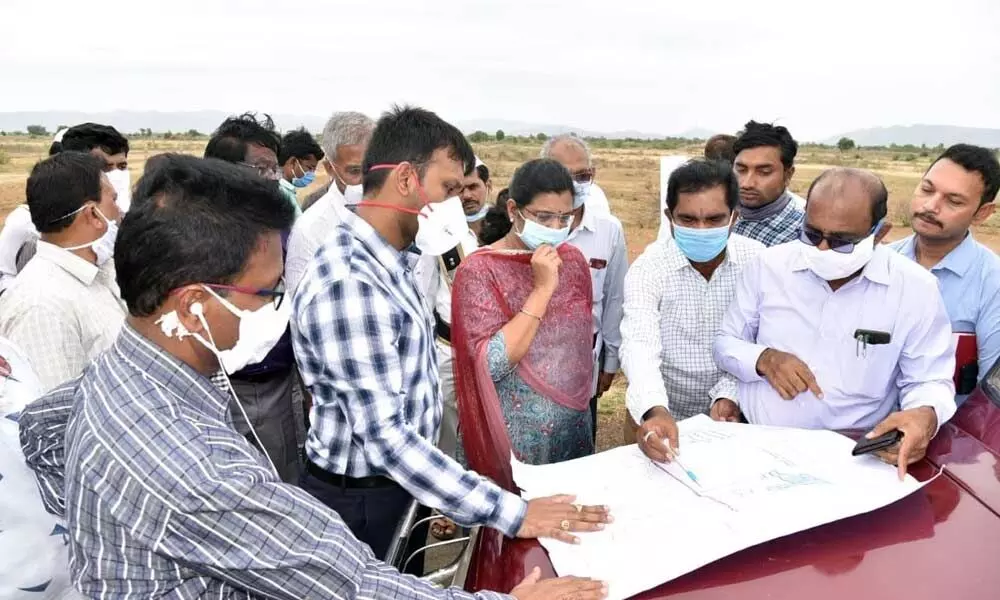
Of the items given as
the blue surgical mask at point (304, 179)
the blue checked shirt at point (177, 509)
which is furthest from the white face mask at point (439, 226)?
the blue surgical mask at point (304, 179)

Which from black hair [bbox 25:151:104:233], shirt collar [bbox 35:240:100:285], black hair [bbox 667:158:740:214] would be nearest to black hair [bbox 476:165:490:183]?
black hair [bbox 667:158:740:214]

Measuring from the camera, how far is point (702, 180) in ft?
9.26

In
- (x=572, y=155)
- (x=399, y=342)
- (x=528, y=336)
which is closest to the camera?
(x=399, y=342)

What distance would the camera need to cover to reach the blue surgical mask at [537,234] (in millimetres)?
2840

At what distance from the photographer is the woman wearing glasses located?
243 centimetres

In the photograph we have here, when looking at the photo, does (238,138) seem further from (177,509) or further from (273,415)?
(177,509)

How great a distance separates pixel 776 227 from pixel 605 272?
3.33 ft

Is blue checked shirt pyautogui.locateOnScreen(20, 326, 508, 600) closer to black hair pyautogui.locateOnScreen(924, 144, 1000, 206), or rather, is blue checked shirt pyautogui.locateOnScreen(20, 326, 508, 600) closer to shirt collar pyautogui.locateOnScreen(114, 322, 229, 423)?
shirt collar pyautogui.locateOnScreen(114, 322, 229, 423)

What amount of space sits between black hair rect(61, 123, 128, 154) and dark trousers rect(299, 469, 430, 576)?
12.6 ft

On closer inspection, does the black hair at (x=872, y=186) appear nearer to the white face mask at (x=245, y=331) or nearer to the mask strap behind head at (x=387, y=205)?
the mask strap behind head at (x=387, y=205)

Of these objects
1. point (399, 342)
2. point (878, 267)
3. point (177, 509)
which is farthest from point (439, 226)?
point (878, 267)

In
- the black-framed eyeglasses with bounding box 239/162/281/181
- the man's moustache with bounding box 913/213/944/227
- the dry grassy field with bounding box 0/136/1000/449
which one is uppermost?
the man's moustache with bounding box 913/213/944/227

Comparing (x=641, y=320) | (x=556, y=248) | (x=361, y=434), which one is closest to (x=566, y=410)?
(x=641, y=320)

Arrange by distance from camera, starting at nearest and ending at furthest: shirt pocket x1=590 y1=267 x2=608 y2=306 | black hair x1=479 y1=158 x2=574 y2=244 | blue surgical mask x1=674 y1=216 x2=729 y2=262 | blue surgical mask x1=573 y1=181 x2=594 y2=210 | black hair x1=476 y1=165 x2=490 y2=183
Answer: blue surgical mask x1=674 y1=216 x2=729 y2=262 → black hair x1=479 y1=158 x2=574 y2=244 → shirt pocket x1=590 y1=267 x2=608 y2=306 → blue surgical mask x1=573 y1=181 x2=594 y2=210 → black hair x1=476 y1=165 x2=490 y2=183
